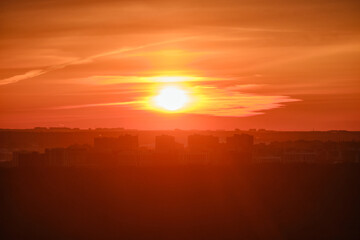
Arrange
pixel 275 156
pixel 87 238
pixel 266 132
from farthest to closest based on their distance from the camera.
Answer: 1. pixel 266 132
2. pixel 275 156
3. pixel 87 238

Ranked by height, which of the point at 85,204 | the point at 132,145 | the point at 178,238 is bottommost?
→ the point at 178,238

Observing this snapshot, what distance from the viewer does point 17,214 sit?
11.6 meters

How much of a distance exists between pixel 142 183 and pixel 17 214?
2.95 m

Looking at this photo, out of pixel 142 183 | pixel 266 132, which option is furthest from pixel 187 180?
pixel 266 132

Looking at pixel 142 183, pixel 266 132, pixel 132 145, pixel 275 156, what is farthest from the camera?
pixel 266 132

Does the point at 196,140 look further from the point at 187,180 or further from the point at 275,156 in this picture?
the point at 187,180

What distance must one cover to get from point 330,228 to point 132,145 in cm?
1936

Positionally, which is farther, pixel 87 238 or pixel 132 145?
pixel 132 145

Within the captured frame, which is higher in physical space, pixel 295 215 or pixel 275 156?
pixel 275 156

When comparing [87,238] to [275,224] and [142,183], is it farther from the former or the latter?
[275,224]

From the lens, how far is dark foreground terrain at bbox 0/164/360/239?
38.2 feet

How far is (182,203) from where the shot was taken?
40.0ft

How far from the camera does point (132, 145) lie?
30156mm

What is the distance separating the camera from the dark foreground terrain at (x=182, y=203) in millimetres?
11656
